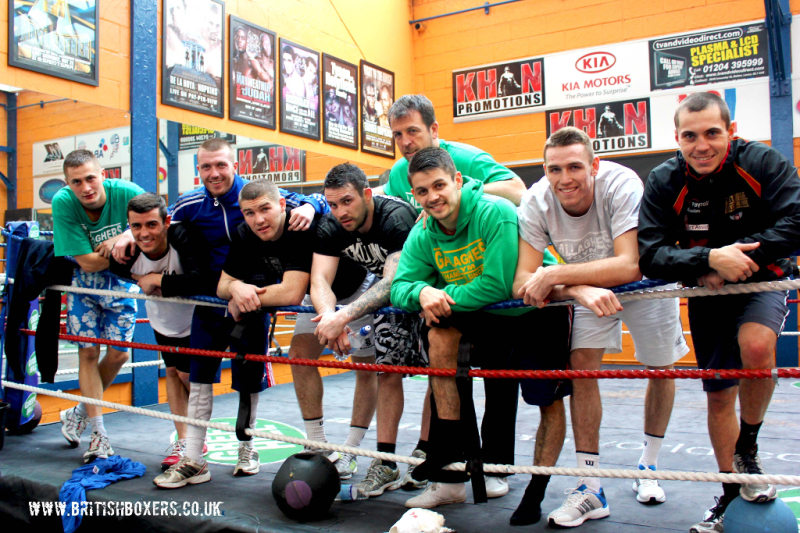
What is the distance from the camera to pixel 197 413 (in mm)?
2602

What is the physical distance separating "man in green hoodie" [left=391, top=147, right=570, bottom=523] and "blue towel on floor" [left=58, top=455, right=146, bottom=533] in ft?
4.39

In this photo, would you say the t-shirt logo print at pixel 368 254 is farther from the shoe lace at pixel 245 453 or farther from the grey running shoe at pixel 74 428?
the grey running shoe at pixel 74 428

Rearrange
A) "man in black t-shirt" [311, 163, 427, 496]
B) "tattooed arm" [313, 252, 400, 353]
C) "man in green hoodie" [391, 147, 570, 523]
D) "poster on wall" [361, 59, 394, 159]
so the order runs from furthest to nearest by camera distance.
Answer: "poster on wall" [361, 59, 394, 159]
"man in black t-shirt" [311, 163, 427, 496]
"tattooed arm" [313, 252, 400, 353]
"man in green hoodie" [391, 147, 570, 523]

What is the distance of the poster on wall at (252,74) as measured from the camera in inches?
208

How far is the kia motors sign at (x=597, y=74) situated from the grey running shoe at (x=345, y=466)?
16.9ft

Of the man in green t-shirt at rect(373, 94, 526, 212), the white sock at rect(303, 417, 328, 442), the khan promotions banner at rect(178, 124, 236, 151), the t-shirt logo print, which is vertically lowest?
the white sock at rect(303, 417, 328, 442)

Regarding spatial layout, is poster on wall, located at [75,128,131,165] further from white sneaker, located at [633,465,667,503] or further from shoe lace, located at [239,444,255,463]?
white sneaker, located at [633,465,667,503]

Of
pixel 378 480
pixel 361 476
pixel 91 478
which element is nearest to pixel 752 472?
pixel 378 480

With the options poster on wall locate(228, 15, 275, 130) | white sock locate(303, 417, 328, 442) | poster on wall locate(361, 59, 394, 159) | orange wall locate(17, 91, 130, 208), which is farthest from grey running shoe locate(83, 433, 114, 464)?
poster on wall locate(361, 59, 394, 159)

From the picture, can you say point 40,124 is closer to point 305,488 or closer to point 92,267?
point 92,267

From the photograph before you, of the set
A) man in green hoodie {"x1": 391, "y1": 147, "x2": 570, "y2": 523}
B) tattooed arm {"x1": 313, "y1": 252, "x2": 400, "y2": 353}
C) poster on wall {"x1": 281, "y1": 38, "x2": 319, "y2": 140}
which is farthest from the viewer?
poster on wall {"x1": 281, "y1": 38, "x2": 319, "y2": 140}

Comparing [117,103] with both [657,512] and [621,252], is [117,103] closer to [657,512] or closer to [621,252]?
[621,252]

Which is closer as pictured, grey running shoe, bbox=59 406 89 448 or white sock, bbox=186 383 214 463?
white sock, bbox=186 383 214 463

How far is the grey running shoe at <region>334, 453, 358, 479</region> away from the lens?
8.72 feet
